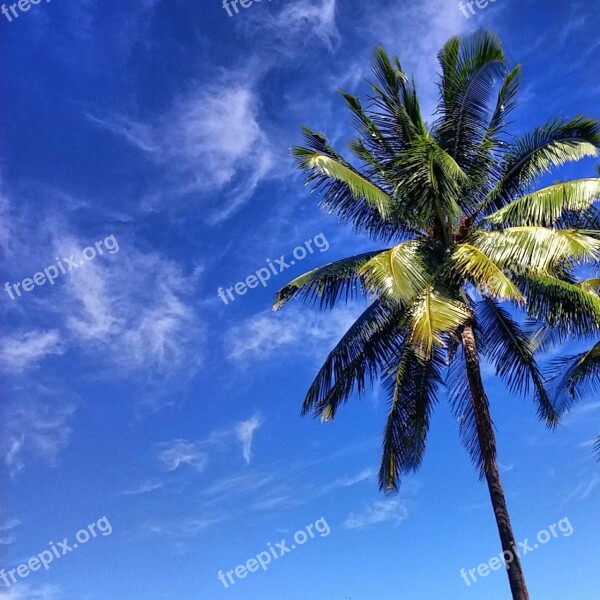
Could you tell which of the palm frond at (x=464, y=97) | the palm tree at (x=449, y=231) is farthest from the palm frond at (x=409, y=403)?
the palm frond at (x=464, y=97)

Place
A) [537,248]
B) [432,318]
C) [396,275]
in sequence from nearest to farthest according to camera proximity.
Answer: [432,318]
[396,275]
[537,248]

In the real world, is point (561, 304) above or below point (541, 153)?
below

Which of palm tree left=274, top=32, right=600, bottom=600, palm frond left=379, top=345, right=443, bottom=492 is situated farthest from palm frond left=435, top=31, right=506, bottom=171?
palm frond left=379, top=345, right=443, bottom=492

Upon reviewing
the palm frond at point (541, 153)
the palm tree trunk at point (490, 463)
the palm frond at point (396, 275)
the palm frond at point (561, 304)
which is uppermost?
the palm frond at point (541, 153)

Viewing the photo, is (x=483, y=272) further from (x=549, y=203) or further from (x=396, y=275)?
(x=549, y=203)

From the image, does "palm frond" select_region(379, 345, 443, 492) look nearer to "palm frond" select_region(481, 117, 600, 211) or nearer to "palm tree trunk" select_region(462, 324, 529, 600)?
"palm tree trunk" select_region(462, 324, 529, 600)

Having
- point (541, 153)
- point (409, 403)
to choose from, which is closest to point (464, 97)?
point (541, 153)

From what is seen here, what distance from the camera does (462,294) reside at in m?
14.9

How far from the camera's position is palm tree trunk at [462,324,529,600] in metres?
12.0

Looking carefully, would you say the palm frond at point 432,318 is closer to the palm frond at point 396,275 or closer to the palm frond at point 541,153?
the palm frond at point 396,275

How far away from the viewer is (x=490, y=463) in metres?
13.3

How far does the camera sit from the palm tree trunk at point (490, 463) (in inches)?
473

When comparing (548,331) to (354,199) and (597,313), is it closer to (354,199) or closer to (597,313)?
(597,313)

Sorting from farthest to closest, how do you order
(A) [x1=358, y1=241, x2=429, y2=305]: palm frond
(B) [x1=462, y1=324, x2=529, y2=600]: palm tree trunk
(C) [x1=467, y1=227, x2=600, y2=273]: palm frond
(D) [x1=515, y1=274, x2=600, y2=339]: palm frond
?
A: (D) [x1=515, y1=274, x2=600, y2=339]: palm frond → (C) [x1=467, y1=227, x2=600, y2=273]: palm frond → (A) [x1=358, y1=241, x2=429, y2=305]: palm frond → (B) [x1=462, y1=324, x2=529, y2=600]: palm tree trunk
